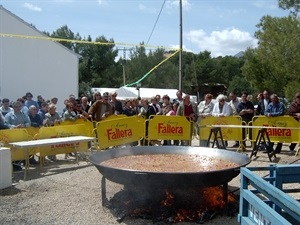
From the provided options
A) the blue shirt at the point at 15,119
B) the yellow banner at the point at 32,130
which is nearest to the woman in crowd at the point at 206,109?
the yellow banner at the point at 32,130

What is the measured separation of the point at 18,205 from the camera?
6562mm

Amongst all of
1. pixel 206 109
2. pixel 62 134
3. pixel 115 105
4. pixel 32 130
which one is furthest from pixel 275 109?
pixel 32 130

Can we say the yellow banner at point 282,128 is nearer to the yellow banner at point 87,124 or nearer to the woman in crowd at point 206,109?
the woman in crowd at point 206,109

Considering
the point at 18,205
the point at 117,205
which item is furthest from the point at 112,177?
Answer: the point at 18,205

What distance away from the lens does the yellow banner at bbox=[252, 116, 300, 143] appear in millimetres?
11278

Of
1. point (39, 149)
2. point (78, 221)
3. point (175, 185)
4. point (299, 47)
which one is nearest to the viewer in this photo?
point (175, 185)

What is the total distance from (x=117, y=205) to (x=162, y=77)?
72428 millimetres

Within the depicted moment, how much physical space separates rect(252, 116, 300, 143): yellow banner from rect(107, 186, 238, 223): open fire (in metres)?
5.41

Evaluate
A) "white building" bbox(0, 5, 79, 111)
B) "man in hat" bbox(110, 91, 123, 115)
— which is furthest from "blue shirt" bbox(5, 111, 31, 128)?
"white building" bbox(0, 5, 79, 111)

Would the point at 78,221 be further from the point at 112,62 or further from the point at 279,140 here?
the point at 112,62

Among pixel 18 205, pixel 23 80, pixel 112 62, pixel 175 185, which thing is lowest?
pixel 18 205

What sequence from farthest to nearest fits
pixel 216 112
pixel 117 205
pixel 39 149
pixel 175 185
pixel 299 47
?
pixel 299 47 < pixel 216 112 < pixel 39 149 < pixel 117 205 < pixel 175 185

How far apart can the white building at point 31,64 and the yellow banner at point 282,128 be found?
18.9 metres

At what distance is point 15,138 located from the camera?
367 inches
